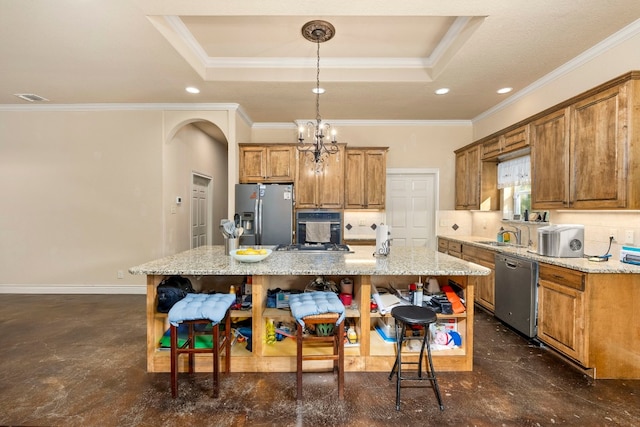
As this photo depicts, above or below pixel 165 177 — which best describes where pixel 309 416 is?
below

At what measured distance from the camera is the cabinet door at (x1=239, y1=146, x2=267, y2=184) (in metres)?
4.50

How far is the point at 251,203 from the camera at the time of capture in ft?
14.0

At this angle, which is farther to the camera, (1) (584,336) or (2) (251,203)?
(2) (251,203)

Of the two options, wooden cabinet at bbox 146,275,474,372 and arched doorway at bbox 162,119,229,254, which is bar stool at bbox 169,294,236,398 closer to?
wooden cabinet at bbox 146,275,474,372

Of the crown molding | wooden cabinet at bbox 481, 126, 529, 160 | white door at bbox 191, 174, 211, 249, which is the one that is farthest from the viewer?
white door at bbox 191, 174, 211, 249

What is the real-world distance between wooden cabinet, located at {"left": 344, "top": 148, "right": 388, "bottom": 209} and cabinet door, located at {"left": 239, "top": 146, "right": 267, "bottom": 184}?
4.31ft

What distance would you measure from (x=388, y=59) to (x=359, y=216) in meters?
2.40

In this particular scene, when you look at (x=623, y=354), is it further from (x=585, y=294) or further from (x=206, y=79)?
(x=206, y=79)

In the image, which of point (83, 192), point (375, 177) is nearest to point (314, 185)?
point (375, 177)

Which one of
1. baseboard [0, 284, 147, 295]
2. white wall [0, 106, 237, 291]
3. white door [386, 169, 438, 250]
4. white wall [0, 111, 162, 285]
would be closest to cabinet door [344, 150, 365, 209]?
white door [386, 169, 438, 250]

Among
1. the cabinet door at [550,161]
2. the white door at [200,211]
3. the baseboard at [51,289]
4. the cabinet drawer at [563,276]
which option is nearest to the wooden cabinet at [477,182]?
the cabinet door at [550,161]

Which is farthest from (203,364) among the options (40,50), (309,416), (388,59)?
(388,59)

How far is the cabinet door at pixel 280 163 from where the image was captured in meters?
4.52

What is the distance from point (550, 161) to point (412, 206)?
226 cm
